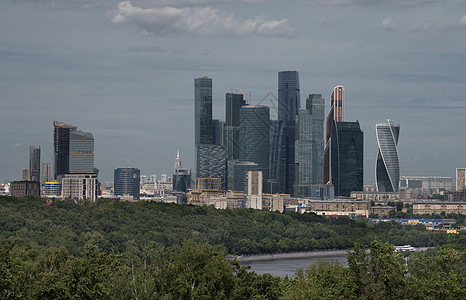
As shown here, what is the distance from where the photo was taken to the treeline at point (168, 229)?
127m

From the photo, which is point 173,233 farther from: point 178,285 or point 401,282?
point 401,282

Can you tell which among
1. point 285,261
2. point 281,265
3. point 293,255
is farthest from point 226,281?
point 293,255

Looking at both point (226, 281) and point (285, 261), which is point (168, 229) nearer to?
point (285, 261)

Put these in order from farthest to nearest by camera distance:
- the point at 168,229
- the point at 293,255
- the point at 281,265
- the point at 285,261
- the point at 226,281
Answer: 1. the point at 293,255
2. the point at 168,229
3. the point at 285,261
4. the point at 281,265
5. the point at 226,281

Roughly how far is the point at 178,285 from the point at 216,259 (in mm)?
3706

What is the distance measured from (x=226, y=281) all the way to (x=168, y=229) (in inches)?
3764

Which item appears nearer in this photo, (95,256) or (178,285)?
(178,285)

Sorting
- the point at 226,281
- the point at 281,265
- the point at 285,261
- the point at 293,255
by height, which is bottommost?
the point at 285,261

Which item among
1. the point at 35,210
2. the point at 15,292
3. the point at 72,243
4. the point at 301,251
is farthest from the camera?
the point at 301,251

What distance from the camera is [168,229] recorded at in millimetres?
155250

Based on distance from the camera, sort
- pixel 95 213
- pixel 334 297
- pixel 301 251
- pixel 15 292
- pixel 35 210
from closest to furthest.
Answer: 1. pixel 334 297
2. pixel 15 292
3. pixel 35 210
4. pixel 95 213
5. pixel 301 251

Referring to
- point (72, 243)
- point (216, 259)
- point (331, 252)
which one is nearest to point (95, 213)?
point (72, 243)

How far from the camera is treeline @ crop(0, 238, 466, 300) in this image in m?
49.9

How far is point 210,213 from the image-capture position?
620 feet
